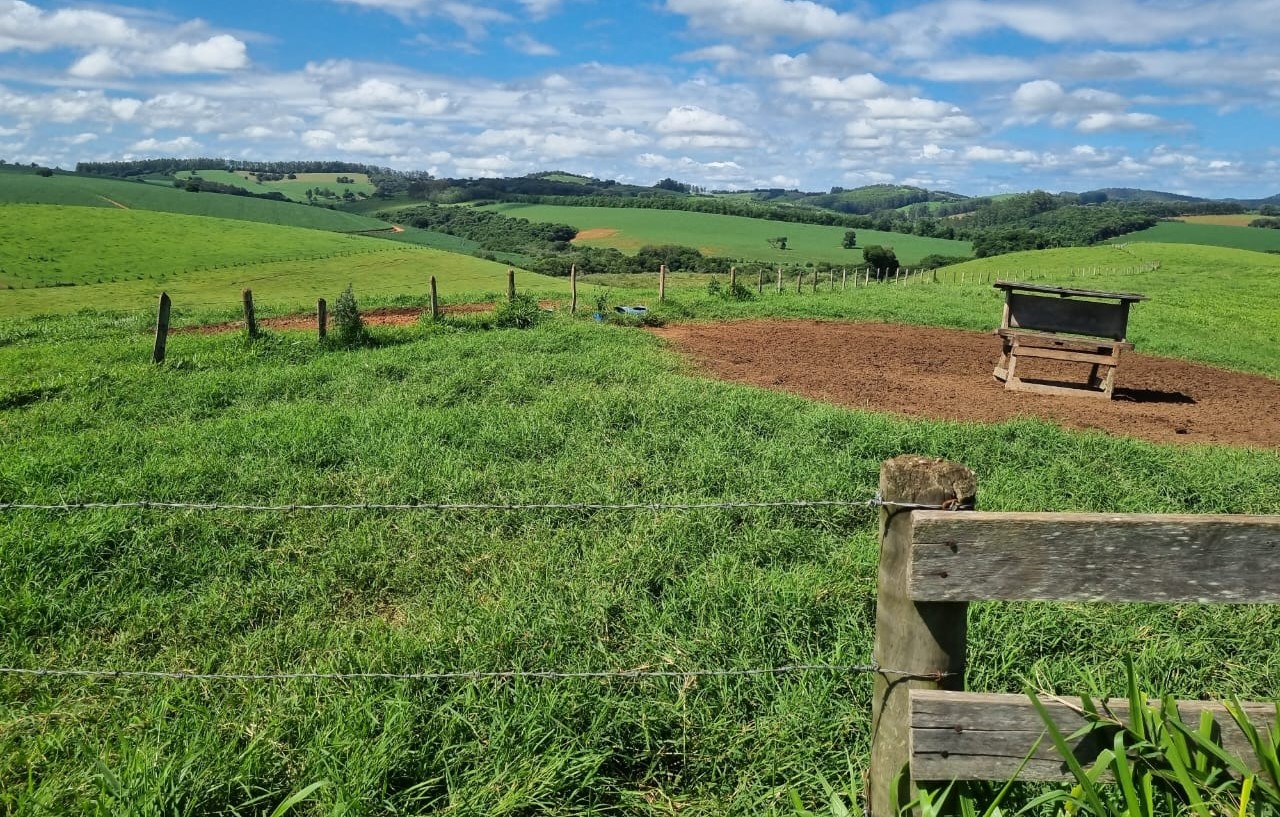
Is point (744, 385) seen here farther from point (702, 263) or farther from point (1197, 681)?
point (702, 263)

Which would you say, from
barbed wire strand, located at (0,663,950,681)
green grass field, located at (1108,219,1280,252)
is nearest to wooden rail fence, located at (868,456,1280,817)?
barbed wire strand, located at (0,663,950,681)

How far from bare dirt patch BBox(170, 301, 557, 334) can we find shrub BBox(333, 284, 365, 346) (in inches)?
111

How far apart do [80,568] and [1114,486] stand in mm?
7930

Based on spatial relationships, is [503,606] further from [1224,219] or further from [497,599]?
[1224,219]

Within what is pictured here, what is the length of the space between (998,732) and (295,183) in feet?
562

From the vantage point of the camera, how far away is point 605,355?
1267cm

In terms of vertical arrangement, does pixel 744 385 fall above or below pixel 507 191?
below

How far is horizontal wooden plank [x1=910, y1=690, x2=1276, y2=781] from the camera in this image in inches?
83.4

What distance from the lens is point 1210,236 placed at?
296ft

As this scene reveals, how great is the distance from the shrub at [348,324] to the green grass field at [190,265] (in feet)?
39.0

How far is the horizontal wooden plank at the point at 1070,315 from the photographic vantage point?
12.2 meters

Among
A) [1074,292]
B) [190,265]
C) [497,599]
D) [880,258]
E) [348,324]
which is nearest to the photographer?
[497,599]

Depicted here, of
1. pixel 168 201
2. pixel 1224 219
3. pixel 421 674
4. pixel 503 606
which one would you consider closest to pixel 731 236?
pixel 168 201

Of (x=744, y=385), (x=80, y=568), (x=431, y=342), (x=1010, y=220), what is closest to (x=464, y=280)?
(x=431, y=342)
